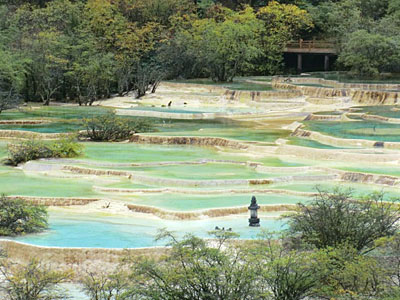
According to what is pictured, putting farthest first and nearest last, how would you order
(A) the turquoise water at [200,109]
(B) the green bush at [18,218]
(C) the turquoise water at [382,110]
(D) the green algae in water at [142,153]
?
(A) the turquoise water at [200,109] < (C) the turquoise water at [382,110] < (D) the green algae in water at [142,153] < (B) the green bush at [18,218]

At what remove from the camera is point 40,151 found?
24.8 m

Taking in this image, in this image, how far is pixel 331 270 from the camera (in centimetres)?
1210

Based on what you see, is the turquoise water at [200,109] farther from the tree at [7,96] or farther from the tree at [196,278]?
the tree at [196,278]

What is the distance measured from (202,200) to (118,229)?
3117mm

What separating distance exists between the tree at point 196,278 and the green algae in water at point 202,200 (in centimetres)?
587

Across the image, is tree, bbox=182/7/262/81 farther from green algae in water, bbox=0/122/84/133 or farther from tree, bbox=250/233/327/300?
tree, bbox=250/233/327/300

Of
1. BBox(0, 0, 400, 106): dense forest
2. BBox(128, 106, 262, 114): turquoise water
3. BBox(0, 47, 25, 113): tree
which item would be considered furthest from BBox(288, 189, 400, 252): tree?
BBox(0, 0, 400, 106): dense forest

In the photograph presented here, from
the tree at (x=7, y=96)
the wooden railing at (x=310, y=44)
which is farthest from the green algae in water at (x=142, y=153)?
the wooden railing at (x=310, y=44)

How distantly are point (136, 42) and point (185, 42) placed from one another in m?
3.05

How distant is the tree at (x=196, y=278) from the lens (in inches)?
450

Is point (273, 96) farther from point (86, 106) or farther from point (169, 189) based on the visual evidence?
Answer: point (169, 189)

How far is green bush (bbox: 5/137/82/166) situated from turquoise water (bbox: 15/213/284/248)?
23.2ft

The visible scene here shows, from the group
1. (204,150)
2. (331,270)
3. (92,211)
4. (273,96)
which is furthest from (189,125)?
(331,270)

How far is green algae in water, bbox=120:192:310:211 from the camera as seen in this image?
18391 mm
